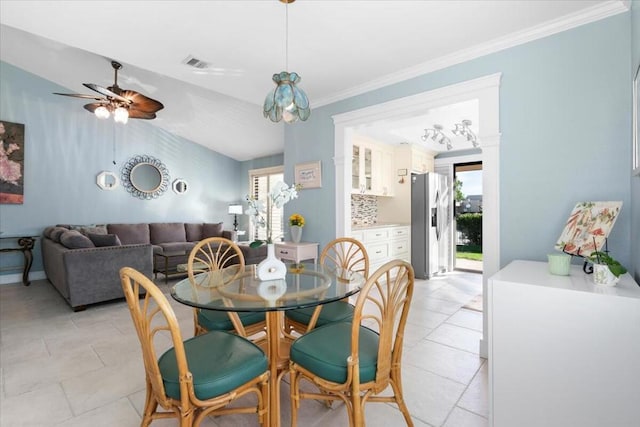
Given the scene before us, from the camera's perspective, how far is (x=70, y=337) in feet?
8.80

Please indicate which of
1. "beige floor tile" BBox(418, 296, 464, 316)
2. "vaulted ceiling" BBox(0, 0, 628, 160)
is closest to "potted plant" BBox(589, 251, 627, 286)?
"vaulted ceiling" BBox(0, 0, 628, 160)

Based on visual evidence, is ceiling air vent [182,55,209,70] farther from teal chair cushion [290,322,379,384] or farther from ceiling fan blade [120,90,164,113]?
teal chair cushion [290,322,379,384]

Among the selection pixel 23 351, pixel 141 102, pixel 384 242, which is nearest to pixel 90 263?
pixel 23 351

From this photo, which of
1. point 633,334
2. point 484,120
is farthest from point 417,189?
point 633,334

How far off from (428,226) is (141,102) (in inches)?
178

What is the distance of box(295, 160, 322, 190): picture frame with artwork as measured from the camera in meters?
3.75

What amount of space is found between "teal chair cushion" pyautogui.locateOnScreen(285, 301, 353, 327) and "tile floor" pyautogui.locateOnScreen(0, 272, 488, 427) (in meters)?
0.45

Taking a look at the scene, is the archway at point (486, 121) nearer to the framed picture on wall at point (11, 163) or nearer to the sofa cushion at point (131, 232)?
the sofa cushion at point (131, 232)

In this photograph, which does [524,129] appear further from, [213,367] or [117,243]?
[117,243]

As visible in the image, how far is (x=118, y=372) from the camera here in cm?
210

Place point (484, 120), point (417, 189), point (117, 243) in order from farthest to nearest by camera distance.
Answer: point (417, 189), point (117, 243), point (484, 120)

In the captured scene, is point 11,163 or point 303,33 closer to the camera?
point 303,33

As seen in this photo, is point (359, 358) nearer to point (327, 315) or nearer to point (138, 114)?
point (327, 315)

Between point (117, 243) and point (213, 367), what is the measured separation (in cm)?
334
